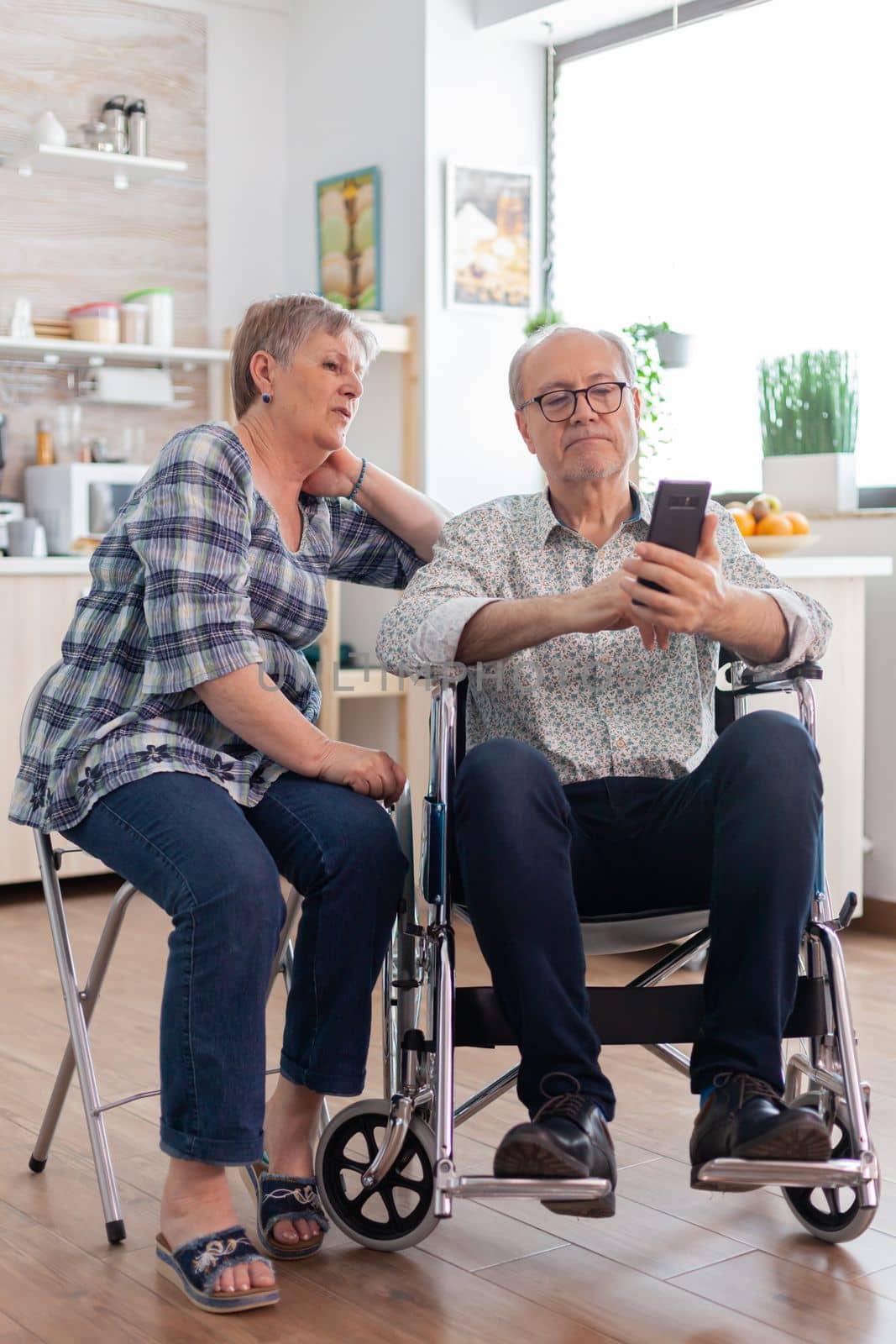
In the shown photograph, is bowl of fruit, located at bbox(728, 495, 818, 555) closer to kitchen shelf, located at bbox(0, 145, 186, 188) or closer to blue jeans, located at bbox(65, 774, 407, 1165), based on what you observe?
blue jeans, located at bbox(65, 774, 407, 1165)

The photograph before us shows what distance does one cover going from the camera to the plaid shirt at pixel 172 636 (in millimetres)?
1820

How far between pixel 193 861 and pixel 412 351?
10.2 ft

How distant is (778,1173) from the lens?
61.8 inches

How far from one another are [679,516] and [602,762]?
366mm

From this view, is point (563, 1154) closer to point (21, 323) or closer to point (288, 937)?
point (288, 937)

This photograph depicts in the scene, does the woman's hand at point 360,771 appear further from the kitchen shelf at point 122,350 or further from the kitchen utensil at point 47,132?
the kitchen utensil at point 47,132

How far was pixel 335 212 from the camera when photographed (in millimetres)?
4867

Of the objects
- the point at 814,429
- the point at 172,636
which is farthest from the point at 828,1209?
the point at 814,429

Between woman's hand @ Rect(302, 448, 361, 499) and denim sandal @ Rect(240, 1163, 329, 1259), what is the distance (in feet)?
2.87

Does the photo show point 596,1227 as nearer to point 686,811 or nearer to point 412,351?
point 686,811

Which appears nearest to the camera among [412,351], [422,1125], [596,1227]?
[422,1125]

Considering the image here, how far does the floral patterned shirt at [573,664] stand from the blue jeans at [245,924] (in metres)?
0.23

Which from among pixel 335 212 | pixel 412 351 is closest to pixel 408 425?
pixel 412 351

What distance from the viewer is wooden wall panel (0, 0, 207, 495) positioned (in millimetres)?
4637
